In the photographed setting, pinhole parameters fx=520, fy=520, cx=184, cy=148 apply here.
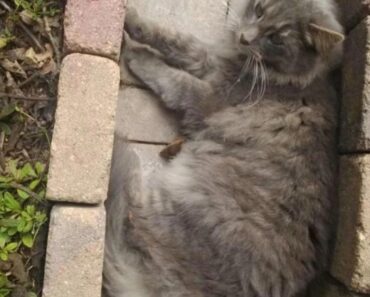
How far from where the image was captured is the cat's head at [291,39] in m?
2.51

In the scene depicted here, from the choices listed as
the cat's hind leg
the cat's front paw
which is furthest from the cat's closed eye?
the cat's front paw

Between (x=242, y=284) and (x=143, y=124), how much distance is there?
3.06 feet

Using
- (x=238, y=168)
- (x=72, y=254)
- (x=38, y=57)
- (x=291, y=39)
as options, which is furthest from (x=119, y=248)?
(x=291, y=39)

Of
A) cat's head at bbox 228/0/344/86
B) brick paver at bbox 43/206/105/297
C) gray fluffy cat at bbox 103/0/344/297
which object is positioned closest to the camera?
brick paver at bbox 43/206/105/297

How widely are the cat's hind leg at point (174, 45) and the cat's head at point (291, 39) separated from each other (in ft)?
0.67

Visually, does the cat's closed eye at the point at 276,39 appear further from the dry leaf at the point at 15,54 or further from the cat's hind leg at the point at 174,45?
the dry leaf at the point at 15,54

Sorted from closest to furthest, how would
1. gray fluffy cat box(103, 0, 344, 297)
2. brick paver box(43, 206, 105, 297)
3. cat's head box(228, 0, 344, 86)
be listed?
1. brick paver box(43, 206, 105, 297)
2. gray fluffy cat box(103, 0, 344, 297)
3. cat's head box(228, 0, 344, 86)

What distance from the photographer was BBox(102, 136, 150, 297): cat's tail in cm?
229

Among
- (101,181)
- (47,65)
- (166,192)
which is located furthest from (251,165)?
(47,65)

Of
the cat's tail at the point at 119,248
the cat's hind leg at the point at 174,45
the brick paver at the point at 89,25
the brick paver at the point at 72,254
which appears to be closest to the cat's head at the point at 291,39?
the cat's hind leg at the point at 174,45

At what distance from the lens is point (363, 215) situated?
7.30 feet

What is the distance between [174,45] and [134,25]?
0.23m

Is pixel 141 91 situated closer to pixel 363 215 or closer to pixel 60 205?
pixel 60 205

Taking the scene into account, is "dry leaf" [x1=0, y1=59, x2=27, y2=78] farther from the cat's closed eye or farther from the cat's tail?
the cat's closed eye
